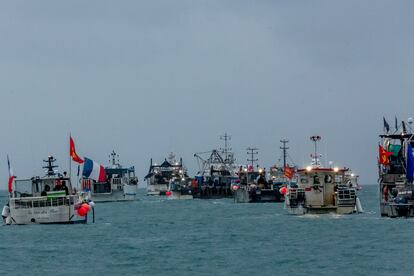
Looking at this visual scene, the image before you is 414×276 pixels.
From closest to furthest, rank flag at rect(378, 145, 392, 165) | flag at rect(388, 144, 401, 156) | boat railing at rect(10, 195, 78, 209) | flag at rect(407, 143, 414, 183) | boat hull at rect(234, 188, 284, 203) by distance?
boat railing at rect(10, 195, 78, 209)
flag at rect(407, 143, 414, 183)
flag at rect(378, 145, 392, 165)
flag at rect(388, 144, 401, 156)
boat hull at rect(234, 188, 284, 203)

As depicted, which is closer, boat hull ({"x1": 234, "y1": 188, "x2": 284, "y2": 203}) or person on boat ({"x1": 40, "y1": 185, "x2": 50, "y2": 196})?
person on boat ({"x1": 40, "y1": 185, "x2": 50, "y2": 196})

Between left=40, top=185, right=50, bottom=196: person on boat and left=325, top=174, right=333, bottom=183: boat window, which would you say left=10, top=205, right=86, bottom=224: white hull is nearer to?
left=40, top=185, right=50, bottom=196: person on boat

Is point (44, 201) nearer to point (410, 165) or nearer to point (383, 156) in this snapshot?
point (410, 165)

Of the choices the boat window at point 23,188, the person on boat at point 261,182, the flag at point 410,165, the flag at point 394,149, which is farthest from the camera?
the person on boat at point 261,182

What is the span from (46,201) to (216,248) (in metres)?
21.4

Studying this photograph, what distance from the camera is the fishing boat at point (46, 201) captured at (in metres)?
89.5

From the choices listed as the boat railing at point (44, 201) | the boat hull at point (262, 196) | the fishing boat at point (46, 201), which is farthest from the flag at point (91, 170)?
the boat hull at point (262, 196)

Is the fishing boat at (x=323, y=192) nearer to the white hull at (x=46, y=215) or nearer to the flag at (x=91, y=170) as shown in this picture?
the flag at (x=91, y=170)

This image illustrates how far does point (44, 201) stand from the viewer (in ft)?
294

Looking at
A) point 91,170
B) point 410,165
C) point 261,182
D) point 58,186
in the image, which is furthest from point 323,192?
point 261,182

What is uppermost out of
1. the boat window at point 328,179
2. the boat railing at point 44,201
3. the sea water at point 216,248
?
the boat window at point 328,179

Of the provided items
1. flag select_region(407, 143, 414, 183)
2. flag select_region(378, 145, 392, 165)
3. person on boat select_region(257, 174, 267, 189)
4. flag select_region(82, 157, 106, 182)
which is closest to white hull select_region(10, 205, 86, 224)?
flag select_region(82, 157, 106, 182)

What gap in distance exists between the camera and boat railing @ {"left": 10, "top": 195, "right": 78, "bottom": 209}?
8906 centimetres

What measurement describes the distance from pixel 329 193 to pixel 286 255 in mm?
39850
